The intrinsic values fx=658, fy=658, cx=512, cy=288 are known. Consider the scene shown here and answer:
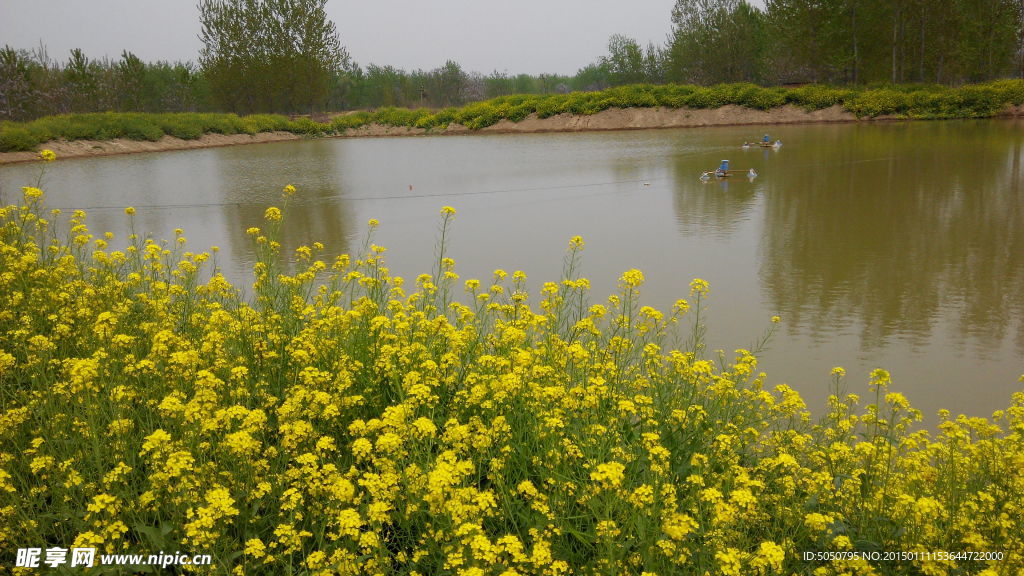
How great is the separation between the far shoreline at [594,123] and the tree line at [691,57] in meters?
6.31

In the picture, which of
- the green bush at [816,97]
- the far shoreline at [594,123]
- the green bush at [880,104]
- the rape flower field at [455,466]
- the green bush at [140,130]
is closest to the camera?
the rape flower field at [455,466]

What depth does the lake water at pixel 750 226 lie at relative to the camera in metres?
5.16

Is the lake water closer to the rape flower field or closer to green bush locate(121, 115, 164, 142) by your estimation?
the rape flower field

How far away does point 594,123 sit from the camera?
34.7m

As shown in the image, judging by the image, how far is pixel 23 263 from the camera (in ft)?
15.1

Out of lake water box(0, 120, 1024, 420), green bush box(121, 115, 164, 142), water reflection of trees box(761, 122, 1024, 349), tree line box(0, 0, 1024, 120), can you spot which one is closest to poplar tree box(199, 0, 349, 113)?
tree line box(0, 0, 1024, 120)

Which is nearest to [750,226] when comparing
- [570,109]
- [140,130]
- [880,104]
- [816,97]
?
[880,104]

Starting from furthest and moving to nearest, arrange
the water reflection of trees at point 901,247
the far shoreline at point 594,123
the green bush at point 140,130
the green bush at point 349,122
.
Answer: the green bush at point 349,122 → the green bush at point 140,130 → the far shoreline at point 594,123 → the water reflection of trees at point 901,247

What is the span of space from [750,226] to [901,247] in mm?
2078

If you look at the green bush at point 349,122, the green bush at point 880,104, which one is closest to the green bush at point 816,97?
the green bush at point 880,104

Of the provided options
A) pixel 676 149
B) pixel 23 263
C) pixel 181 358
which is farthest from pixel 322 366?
pixel 676 149

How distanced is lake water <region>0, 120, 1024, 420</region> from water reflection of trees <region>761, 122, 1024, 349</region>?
0.03 m

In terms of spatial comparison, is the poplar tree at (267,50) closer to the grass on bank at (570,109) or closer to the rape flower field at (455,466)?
the grass on bank at (570,109)

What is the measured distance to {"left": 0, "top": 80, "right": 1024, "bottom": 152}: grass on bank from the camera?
90.6 feet
